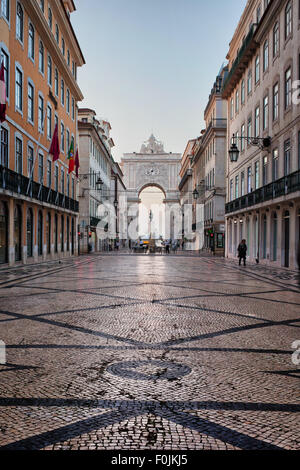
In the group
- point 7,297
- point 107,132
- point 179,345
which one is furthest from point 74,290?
point 107,132

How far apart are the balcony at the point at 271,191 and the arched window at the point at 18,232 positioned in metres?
13.9

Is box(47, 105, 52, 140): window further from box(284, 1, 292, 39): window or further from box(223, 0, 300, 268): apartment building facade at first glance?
box(284, 1, 292, 39): window

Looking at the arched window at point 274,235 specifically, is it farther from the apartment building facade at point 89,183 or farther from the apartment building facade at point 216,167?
the apartment building facade at point 89,183

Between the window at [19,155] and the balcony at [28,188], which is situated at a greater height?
the window at [19,155]

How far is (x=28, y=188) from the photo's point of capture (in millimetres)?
23828

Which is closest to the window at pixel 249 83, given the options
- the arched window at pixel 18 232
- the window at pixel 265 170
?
the window at pixel 265 170

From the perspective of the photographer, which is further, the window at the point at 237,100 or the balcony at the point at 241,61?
the window at the point at 237,100

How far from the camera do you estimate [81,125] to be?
1875 inches

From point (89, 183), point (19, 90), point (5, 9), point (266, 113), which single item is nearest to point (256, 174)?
point (266, 113)

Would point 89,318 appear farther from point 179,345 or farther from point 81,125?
point 81,125

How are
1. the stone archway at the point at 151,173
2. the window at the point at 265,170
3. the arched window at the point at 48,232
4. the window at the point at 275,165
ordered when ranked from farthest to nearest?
the stone archway at the point at 151,173, the arched window at the point at 48,232, the window at the point at 265,170, the window at the point at 275,165

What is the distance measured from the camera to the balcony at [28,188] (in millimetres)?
20312

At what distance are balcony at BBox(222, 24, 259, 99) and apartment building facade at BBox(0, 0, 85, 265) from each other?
13194 mm
